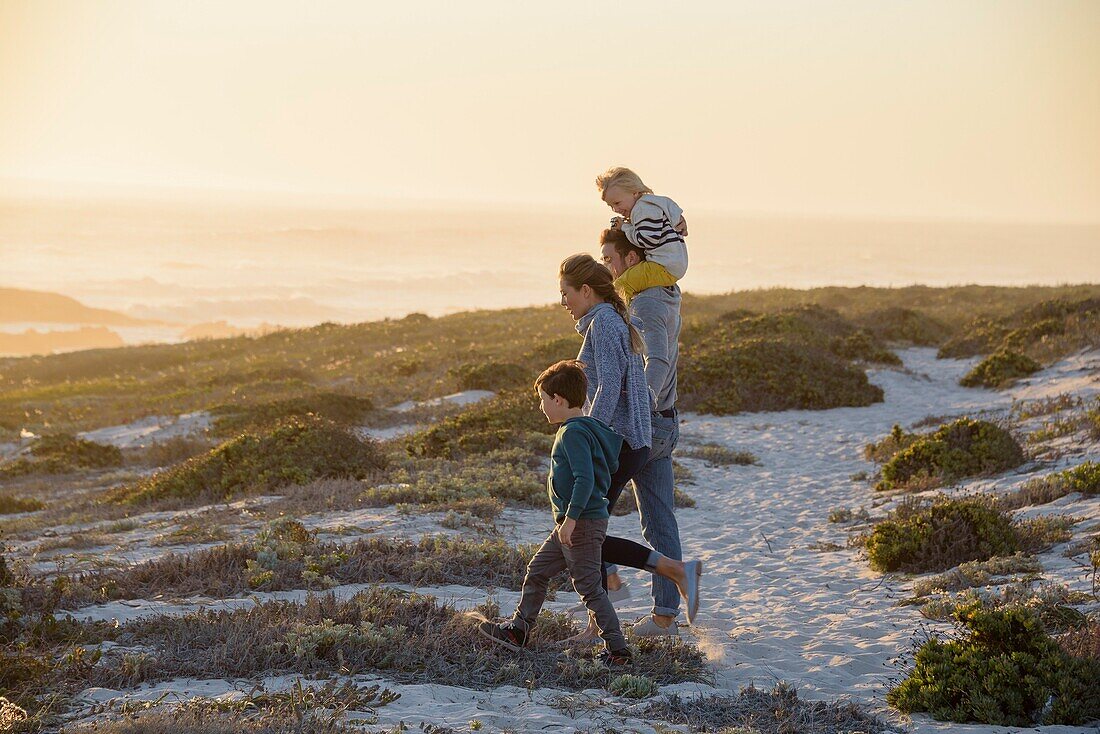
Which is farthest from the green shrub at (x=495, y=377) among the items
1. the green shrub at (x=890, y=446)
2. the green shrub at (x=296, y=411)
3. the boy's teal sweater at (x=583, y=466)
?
the boy's teal sweater at (x=583, y=466)

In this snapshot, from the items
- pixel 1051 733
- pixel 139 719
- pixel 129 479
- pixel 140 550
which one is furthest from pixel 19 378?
pixel 1051 733

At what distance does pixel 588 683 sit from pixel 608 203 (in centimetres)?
317

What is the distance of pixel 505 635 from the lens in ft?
19.1

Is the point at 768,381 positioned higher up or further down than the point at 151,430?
higher up

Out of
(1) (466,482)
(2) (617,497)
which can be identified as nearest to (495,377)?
(1) (466,482)

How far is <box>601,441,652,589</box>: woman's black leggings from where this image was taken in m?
5.62

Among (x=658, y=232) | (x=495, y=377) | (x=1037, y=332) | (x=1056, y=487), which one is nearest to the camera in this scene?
(x=658, y=232)

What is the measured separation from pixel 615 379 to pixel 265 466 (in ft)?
29.1

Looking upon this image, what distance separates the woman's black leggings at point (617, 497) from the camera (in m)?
5.62

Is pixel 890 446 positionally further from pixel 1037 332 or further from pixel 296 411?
pixel 296 411

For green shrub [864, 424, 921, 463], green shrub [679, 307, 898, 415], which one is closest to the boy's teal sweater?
green shrub [864, 424, 921, 463]

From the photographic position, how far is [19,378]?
3312 centimetres

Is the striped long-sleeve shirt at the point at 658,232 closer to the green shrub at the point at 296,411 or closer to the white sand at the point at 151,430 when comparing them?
the green shrub at the point at 296,411

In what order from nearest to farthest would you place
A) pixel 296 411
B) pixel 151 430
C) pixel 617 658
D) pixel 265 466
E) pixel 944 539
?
1. pixel 617 658
2. pixel 944 539
3. pixel 265 466
4. pixel 296 411
5. pixel 151 430
